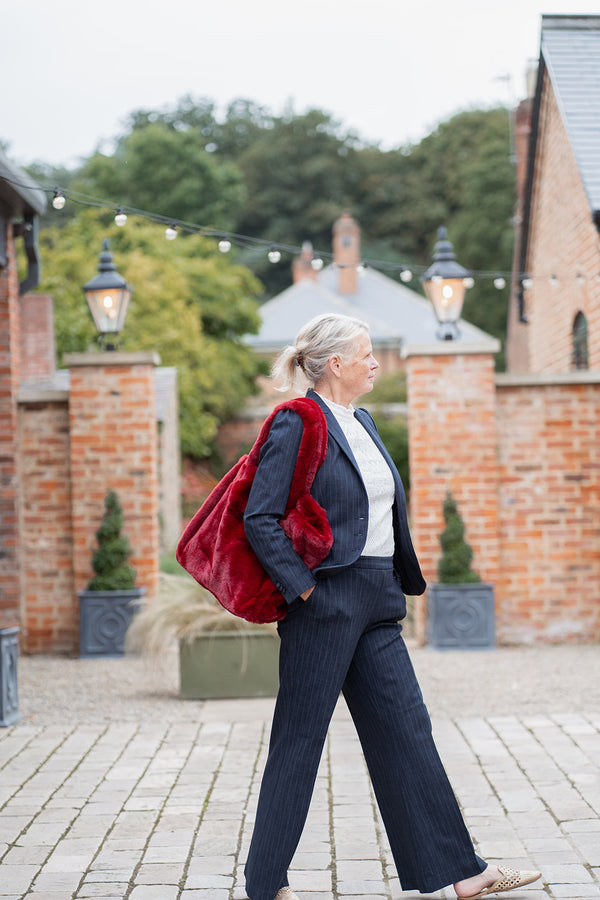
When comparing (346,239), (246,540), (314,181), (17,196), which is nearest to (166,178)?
(346,239)

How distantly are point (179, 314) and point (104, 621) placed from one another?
11771mm

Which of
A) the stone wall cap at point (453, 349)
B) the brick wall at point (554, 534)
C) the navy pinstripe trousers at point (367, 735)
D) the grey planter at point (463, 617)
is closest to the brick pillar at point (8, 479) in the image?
the stone wall cap at point (453, 349)

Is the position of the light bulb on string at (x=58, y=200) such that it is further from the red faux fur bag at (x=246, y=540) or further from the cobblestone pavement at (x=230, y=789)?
the red faux fur bag at (x=246, y=540)

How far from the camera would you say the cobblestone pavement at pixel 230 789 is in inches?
136

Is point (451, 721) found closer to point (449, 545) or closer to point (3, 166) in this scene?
point (449, 545)

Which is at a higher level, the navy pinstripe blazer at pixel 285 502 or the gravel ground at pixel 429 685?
the navy pinstripe blazer at pixel 285 502

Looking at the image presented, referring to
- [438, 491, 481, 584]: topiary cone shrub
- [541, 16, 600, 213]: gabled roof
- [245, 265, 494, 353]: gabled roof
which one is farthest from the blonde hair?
[245, 265, 494, 353]: gabled roof

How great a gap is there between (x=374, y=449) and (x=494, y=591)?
5.27m

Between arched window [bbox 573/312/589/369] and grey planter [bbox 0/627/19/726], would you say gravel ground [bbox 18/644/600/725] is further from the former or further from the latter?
arched window [bbox 573/312/589/369]

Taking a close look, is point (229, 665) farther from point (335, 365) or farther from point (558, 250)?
point (558, 250)

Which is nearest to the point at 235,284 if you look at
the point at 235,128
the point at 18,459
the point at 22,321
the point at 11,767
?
the point at 22,321

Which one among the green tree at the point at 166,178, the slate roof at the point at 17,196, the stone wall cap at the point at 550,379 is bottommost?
the stone wall cap at the point at 550,379

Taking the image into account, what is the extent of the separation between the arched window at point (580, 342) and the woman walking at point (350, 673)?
7.93 m

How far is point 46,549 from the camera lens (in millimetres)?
8484
